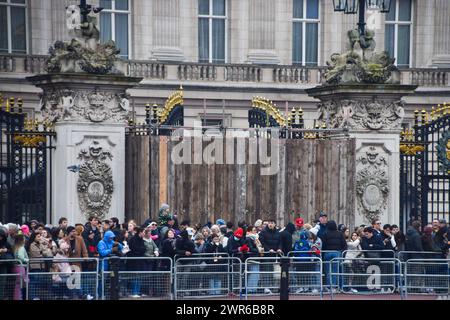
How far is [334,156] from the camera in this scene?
3656 centimetres

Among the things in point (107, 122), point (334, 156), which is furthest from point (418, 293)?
point (107, 122)

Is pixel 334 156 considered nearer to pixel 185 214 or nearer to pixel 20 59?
pixel 185 214

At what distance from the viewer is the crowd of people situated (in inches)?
1239

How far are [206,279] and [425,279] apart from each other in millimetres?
4081

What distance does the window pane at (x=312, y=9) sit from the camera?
5809cm

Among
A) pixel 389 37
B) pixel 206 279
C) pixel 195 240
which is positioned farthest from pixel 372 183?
pixel 389 37

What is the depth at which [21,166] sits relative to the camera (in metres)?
35.2

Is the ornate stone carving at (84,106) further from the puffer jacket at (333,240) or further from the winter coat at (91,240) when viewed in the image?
the puffer jacket at (333,240)

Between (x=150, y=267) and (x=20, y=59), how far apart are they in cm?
2295

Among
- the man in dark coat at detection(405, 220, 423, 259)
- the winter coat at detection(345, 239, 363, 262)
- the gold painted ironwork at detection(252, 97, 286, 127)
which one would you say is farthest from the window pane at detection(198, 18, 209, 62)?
the man in dark coat at detection(405, 220, 423, 259)

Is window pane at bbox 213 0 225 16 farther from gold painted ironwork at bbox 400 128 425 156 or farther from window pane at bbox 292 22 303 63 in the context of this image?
gold painted ironwork at bbox 400 128 425 156

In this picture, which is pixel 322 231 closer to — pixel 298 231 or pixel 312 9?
pixel 298 231

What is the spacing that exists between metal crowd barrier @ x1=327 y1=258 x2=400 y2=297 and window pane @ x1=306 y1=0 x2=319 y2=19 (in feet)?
85.3
